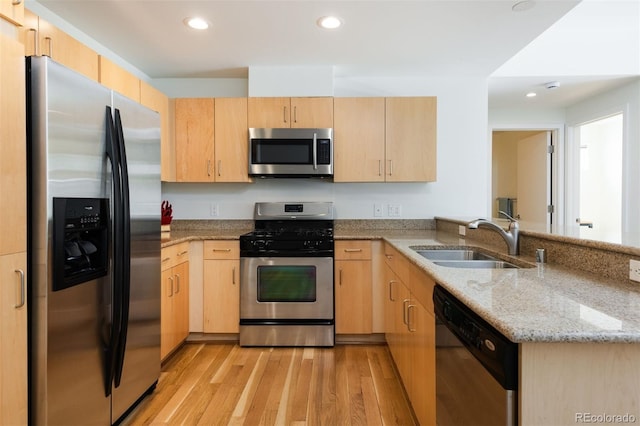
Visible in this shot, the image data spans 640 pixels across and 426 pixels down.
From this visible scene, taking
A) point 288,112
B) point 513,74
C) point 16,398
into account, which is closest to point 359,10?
point 288,112

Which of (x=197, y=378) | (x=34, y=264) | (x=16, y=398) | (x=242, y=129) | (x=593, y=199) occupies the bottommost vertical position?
(x=197, y=378)

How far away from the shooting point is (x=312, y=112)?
306cm

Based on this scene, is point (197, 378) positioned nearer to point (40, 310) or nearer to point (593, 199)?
point (40, 310)

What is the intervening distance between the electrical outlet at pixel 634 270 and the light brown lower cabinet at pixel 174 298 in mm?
2489

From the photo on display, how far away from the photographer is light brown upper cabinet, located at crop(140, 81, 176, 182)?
9.36 feet

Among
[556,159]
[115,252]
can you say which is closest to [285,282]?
[115,252]

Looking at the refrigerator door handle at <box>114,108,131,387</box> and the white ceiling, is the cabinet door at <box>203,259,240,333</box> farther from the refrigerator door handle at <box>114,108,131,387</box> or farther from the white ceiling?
the white ceiling

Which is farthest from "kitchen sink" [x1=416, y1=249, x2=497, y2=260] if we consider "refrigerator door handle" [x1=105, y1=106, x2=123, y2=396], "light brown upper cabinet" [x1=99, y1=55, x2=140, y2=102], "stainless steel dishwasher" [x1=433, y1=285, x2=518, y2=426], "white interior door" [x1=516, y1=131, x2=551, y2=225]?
"white interior door" [x1=516, y1=131, x2=551, y2=225]

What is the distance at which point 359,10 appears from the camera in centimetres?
221

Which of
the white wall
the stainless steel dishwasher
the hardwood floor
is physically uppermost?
the white wall

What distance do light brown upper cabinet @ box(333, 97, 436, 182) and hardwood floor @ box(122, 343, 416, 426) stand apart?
5.03 feet

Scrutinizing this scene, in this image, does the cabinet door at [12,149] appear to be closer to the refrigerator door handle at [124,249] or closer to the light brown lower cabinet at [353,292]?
the refrigerator door handle at [124,249]

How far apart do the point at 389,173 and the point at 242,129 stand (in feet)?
4.54

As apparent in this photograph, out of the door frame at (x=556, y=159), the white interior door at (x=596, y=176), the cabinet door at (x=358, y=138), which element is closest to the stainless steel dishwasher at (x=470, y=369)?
the cabinet door at (x=358, y=138)
